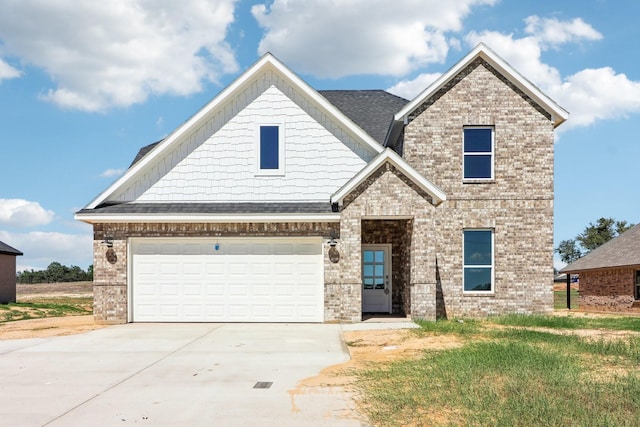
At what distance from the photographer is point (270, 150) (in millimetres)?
16719

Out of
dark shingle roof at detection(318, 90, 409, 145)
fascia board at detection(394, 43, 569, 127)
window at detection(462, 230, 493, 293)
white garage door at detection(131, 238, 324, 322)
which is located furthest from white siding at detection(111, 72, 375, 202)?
window at detection(462, 230, 493, 293)

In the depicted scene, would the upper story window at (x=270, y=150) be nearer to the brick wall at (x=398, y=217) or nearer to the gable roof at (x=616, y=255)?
the brick wall at (x=398, y=217)

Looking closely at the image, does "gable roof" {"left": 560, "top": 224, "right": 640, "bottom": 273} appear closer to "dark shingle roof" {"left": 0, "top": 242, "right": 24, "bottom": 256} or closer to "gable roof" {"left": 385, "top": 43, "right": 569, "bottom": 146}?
"gable roof" {"left": 385, "top": 43, "right": 569, "bottom": 146}

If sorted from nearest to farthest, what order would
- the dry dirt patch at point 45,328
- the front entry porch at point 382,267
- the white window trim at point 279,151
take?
the dry dirt patch at point 45,328
the white window trim at point 279,151
the front entry porch at point 382,267

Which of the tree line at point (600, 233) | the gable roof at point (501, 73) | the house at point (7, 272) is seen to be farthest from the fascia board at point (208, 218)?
the tree line at point (600, 233)

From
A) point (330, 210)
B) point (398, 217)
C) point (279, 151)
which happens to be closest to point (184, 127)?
point (279, 151)

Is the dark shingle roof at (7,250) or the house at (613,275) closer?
the house at (613,275)

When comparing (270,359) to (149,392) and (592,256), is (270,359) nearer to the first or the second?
(149,392)

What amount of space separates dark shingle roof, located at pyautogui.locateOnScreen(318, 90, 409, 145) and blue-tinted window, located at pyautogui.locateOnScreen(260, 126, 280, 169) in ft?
14.8

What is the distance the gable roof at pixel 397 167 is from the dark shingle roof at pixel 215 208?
865mm

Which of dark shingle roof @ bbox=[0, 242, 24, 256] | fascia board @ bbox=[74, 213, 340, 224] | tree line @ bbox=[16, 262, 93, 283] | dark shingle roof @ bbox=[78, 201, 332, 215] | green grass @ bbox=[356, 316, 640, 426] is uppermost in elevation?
dark shingle roof @ bbox=[78, 201, 332, 215]

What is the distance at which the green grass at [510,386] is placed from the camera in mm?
6012

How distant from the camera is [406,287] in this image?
16.5 m

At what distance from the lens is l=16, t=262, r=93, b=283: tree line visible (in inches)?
2701
